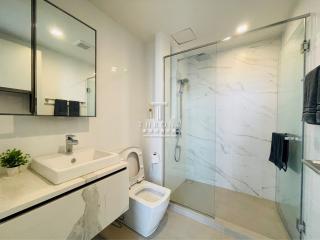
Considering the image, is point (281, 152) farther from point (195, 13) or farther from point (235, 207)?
point (195, 13)

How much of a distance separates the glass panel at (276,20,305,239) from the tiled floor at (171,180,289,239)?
0.14 meters

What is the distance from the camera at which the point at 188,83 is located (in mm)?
2447

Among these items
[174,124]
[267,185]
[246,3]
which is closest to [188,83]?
[174,124]

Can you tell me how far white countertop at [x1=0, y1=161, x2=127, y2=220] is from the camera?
717mm

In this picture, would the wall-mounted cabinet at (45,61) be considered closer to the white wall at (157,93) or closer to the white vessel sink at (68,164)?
the white vessel sink at (68,164)

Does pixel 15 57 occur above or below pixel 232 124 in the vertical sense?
above

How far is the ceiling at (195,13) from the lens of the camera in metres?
1.49

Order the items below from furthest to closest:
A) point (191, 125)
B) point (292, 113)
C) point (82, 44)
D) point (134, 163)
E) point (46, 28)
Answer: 1. point (191, 125)
2. point (134, 163)
3. point (292, 113)
4. point (82, 44)
5. point (46, 28)

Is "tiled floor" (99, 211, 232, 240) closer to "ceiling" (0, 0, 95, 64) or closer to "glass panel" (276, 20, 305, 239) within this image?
"glass panel" (276, 20, 305, 239)

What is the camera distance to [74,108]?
1.38m

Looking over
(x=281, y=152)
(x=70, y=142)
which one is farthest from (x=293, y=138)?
(x=70, y=142)

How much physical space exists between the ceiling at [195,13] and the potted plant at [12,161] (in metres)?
1.59

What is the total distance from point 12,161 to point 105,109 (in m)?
0.91

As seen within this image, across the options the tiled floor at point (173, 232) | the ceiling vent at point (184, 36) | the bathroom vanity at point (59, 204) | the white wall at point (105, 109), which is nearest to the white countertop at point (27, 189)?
the bathroom vanity at point (59, 204)
